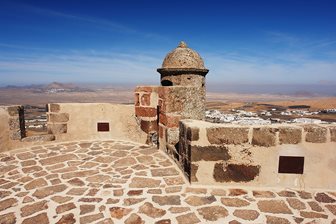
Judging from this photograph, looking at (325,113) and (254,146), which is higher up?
(254,146)

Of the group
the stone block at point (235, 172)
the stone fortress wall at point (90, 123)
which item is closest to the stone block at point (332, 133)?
the stone block at point (235, 172)

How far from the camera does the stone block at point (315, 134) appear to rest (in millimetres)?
3735

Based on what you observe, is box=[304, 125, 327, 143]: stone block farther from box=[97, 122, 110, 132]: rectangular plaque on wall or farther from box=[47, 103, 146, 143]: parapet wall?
box=[97, 122, 110, 132]: rectangular plaque on wall

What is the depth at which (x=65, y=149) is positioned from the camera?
6.01 metres

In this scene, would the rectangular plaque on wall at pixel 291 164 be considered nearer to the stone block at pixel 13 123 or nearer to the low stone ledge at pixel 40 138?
the low stone ledge at pixel 40 138

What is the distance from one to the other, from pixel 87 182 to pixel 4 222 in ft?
4.26

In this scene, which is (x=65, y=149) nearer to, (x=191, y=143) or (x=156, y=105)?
(x=156, y=105)

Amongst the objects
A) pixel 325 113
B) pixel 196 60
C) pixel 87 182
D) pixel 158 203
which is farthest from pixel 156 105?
pixel 325 113

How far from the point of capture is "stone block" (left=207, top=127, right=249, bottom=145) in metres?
3.86

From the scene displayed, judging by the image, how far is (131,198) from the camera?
12.0 feet

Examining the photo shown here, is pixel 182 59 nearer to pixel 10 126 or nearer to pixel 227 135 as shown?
pixel 227 135

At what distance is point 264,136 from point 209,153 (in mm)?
872

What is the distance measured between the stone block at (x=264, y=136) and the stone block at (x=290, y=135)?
102mm

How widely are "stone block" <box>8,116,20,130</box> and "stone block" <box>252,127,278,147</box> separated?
539cm
